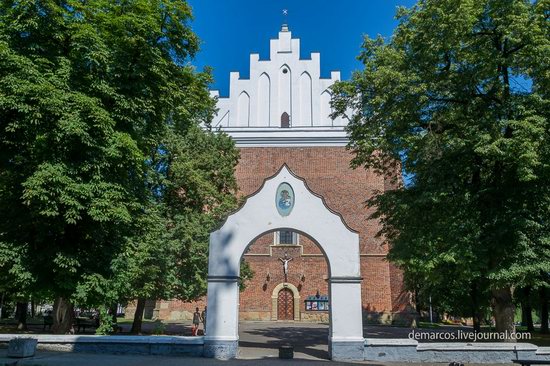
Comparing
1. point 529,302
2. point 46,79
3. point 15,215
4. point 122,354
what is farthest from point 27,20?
point 529,302

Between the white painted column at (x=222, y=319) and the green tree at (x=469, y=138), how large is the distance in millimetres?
5780

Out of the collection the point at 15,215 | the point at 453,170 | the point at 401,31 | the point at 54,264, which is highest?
the point at 401,31

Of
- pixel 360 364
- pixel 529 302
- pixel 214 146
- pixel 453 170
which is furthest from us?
pixel 529 302

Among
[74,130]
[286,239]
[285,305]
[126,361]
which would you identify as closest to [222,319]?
[126,361]

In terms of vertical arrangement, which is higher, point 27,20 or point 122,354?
point 27,20

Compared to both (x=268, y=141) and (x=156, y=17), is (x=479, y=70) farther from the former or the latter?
(x=268, y=141)

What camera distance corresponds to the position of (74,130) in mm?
12023

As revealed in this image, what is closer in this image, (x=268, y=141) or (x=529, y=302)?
(x=529, y=302)

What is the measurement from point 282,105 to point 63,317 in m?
22.4

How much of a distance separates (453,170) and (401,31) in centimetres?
583

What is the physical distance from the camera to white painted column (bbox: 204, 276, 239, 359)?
1326 cm

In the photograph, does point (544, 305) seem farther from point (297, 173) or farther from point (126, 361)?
point (126, 361)

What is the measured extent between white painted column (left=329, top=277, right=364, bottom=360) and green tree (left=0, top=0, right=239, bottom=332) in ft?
21.7

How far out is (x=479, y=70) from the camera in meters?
14.7
